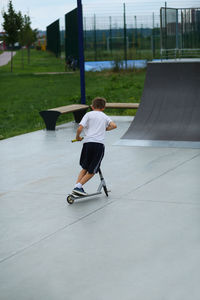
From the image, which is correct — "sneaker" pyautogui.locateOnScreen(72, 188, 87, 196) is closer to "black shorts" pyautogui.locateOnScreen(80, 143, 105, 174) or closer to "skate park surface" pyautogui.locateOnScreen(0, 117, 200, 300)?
"skate park surface" pyautogui.locateOnScreen(0, 117, 200, 300)

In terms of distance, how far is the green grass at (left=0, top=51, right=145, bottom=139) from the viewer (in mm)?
15648

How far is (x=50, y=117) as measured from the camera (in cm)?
Answer: 1330

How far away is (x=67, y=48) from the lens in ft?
126

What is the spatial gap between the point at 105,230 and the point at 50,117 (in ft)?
24.8

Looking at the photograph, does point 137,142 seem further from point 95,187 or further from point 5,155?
point 95,187

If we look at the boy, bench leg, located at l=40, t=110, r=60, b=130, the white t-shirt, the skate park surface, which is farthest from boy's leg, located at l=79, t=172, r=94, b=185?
bench leg, located at l=40, t=110, r=60, b=130

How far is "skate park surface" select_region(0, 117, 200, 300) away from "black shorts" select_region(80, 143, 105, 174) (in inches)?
17.0

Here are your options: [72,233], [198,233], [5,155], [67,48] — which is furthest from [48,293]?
[67,48]

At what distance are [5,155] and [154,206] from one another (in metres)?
4.31

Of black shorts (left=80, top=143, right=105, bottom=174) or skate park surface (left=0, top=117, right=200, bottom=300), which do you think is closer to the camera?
skate park surface (left=0, top=117, right=200, bottom=300)

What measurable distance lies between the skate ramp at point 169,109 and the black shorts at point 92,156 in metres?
3.94

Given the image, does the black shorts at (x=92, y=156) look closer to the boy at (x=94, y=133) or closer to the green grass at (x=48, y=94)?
the boy at (x=94, y=133)

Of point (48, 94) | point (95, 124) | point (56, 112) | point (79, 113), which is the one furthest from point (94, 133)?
point (48, 94)

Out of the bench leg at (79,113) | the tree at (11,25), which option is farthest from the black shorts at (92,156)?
the tree at (11,25)
